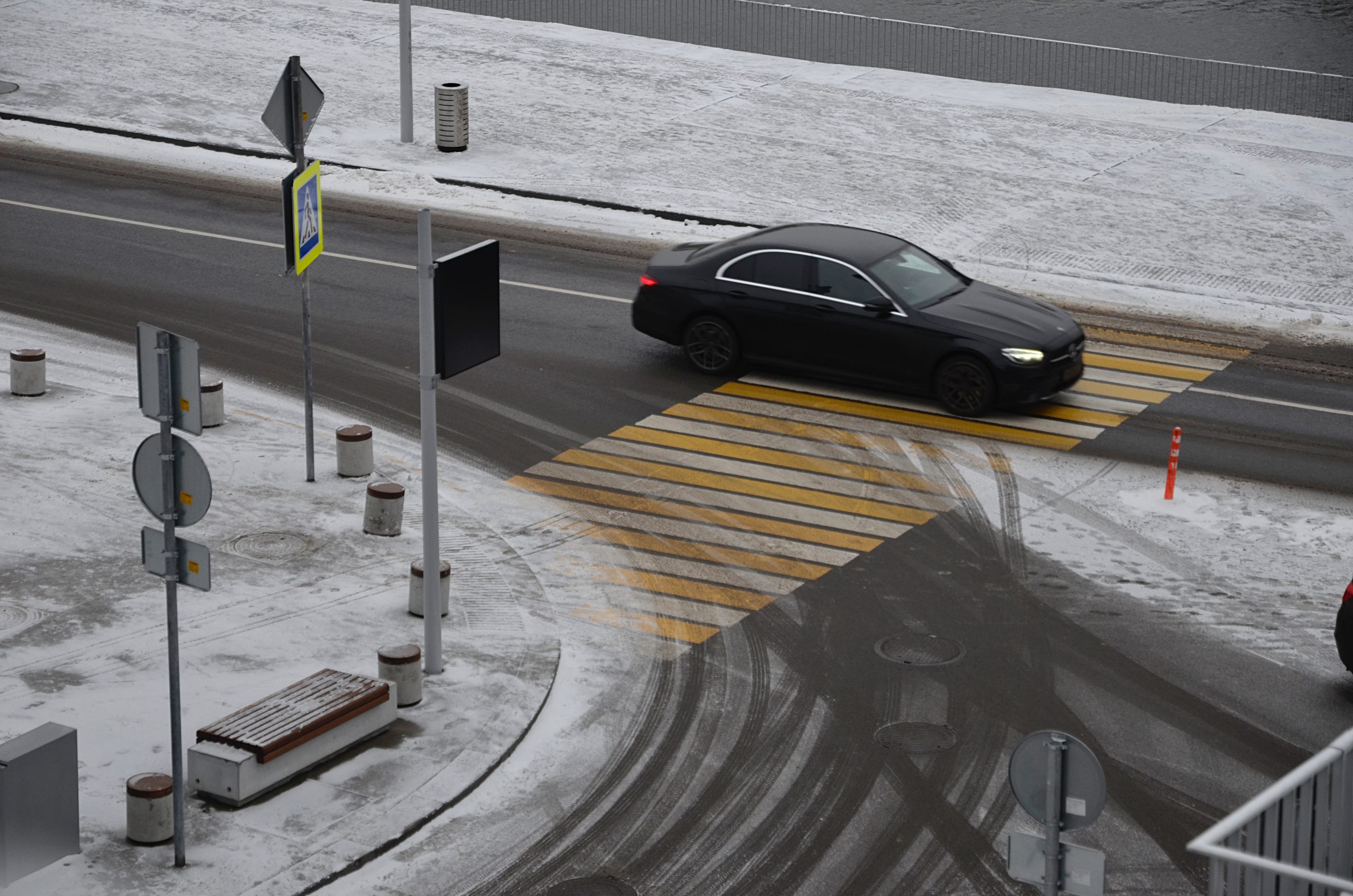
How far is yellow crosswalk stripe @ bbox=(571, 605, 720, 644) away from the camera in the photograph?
13.4 metres

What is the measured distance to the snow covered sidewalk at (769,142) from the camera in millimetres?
24094

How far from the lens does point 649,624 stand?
44.7ft

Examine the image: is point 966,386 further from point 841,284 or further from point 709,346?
point 709,346

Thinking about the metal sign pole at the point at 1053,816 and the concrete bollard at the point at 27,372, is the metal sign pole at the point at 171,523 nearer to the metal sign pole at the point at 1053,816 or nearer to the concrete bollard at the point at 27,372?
the metal sign pole at the point at 1053,816

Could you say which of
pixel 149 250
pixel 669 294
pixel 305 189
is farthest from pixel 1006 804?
pixel 149 250

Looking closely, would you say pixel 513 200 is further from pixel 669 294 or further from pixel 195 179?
pixel 669 294

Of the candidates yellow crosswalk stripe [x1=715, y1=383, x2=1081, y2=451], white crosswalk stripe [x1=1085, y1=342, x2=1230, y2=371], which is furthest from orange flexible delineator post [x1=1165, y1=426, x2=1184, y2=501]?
white crosswalk stripe [x1=1085, y1=342, x2=1230, y2=371]

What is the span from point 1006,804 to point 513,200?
16.5m

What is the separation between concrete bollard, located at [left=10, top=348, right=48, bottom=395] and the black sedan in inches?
247

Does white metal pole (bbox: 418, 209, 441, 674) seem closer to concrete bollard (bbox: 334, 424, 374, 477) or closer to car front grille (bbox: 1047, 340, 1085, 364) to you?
concrete bollard (bbox: 334, 424, 374, 477)

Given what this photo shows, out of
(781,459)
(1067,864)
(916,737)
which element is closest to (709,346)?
(781,459)

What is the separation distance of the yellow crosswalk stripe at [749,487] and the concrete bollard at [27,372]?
5.48 metres

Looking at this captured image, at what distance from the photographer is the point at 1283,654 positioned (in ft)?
43.4

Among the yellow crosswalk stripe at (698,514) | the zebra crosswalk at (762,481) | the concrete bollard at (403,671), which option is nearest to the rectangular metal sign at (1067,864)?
the concrete bollard at (403,671)
